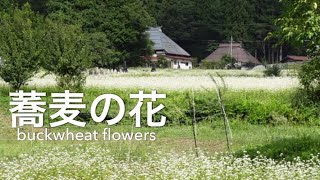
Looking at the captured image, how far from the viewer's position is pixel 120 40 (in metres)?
45.7

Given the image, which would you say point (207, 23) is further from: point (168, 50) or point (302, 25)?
point (302, 25)

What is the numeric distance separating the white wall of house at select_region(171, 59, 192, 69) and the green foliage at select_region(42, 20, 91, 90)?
32.2 meters

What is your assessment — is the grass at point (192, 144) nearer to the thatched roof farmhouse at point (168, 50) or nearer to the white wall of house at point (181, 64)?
the thatched roof farmhouse at point (168, 50)

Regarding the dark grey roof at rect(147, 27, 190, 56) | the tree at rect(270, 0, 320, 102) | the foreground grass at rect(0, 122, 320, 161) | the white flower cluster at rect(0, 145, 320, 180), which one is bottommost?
the foreground grass at rect(0, 122, 320, 161)

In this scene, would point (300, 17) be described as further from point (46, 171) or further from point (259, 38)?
point (259, 38)

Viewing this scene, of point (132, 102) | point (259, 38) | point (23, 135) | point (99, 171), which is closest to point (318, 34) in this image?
point (99, 171)

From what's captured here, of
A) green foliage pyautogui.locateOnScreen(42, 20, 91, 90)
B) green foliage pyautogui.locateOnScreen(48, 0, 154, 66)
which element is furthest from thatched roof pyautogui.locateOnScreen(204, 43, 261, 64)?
green foliage pyautogui.locateOnScreen(42, 20, 91, 90)

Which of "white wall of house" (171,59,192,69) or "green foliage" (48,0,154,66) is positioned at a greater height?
"green foliage" (48,0,154,66)

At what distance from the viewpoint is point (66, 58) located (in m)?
22.4

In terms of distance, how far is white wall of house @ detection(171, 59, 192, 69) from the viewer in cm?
5584

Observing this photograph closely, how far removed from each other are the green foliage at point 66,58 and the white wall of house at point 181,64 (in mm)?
32235

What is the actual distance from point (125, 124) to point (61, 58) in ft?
17.4

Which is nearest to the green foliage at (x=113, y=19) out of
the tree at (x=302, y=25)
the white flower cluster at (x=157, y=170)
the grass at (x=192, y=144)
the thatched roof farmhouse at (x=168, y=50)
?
the thatched roof farmhouse at (x=168, y=50)

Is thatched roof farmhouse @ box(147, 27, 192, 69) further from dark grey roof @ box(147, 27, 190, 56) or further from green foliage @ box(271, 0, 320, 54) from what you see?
green foliage @ box(271, 0, 320, 54)
